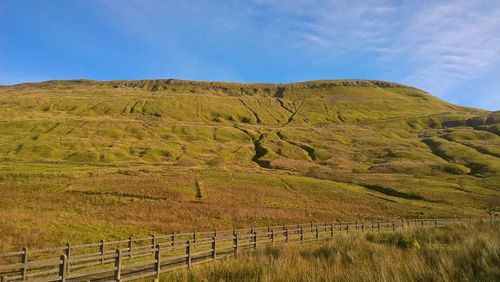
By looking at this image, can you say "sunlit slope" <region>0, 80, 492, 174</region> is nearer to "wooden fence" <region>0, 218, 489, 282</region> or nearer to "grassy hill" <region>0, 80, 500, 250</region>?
"grassy hill" <region>0, 80, 500, 250</region>

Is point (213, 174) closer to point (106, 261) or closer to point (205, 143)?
point (106, 261)

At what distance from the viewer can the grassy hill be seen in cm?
4294

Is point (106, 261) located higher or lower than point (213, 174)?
lower

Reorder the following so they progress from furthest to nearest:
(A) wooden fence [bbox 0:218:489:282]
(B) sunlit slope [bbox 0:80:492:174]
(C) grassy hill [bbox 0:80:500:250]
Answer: (B) sunlit slope [bbox 0:80:492:174]
(C) grassy hill [bbox 0:80:500:250]
(A) wooden fence [bbox 0:218:489:282]

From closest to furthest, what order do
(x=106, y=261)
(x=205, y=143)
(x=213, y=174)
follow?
(x=106, y=261) → (x=213, y=174) → (x=205, y=143)

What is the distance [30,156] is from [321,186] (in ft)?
243

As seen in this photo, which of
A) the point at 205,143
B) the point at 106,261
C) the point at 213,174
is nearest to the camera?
the point at 106,261

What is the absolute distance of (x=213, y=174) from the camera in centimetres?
7450

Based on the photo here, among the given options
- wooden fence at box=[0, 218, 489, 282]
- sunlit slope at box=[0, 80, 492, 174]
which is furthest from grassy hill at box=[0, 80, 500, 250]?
wooden fence at box=[0, 218, 489, 282]

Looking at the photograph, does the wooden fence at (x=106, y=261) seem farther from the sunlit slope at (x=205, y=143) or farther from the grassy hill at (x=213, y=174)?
the sunlit slope at (x=205, y=143)

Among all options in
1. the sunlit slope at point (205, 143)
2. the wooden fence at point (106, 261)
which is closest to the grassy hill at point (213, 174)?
the sunlit slope at point (205, 143)

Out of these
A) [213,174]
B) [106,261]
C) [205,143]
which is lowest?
[106,261]

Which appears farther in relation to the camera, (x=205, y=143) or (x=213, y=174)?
(x=205, y=143)

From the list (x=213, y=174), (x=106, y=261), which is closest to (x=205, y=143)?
(x=213, y=174)
